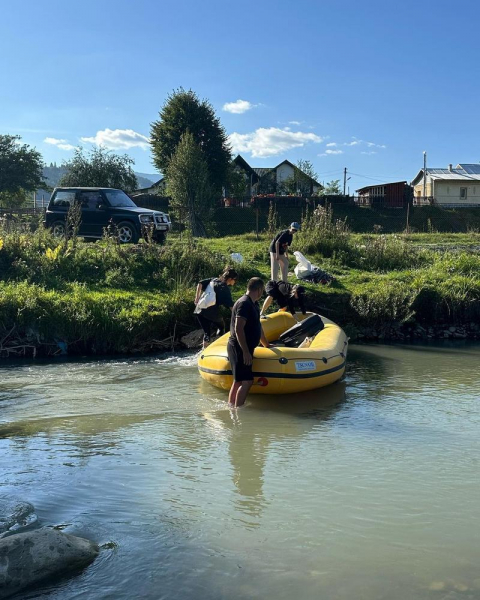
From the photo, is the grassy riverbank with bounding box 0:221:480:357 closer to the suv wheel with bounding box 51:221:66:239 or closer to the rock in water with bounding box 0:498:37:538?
the suv wheel with bounding box 51:221:66:239

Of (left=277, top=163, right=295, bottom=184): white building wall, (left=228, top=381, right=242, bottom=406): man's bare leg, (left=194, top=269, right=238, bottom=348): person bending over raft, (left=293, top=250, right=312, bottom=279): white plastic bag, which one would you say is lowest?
(left=228, top=381, right=242, bottom=406): man's bare leg

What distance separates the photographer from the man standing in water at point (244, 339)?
8.39 m

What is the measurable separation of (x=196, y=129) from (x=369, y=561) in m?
42.7

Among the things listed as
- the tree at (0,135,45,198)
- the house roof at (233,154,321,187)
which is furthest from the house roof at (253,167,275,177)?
the tree at (0,135,45,198)

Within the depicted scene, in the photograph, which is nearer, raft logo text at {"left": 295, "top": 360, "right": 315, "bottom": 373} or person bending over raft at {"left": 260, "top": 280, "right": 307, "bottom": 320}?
raft logo text at {"left": 295, "top": 360, "right": 315, "bottom": 373}

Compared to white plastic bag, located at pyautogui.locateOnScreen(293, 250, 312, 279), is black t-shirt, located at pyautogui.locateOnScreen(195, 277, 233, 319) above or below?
below

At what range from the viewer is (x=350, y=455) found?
7.16m

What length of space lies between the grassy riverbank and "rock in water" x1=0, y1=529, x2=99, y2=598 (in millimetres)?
8527

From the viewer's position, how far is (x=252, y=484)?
6.39 m

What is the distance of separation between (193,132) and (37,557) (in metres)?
42.7

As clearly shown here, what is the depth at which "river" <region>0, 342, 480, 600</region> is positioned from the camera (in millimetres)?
4594

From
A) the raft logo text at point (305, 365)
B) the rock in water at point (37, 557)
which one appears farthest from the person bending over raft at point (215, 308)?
the rock in water at point (37, 557)

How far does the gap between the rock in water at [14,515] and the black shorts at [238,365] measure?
3.70 m

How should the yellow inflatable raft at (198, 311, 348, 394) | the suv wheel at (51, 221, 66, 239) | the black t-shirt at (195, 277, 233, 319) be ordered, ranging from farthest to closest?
1. the suv wheel at (51, 221, 66, 239)
2. the black t-shirt at (195, 277, 233, 319)
3. the yellow inflatable raft at (198, 311, 348, 394)
